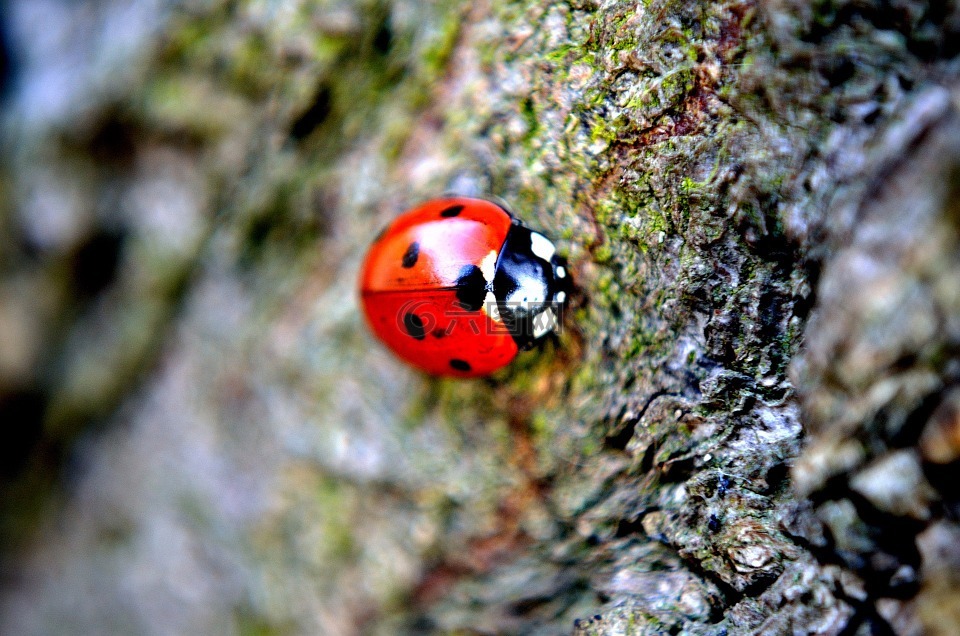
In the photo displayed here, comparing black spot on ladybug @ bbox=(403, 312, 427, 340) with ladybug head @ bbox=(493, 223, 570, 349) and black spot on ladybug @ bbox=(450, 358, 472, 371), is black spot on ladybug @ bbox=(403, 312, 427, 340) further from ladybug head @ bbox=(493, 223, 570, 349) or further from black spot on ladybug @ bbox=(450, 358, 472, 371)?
ladybug head @ bbox=(493, 223, 570, 349)

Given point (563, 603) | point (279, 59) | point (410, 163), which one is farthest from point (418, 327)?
point (279, 59)

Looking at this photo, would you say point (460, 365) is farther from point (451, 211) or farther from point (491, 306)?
point (451, 211)

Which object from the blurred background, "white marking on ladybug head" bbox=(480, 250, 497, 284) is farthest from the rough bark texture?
"white marking on ladybug head" bbox=(480, 250, 497, 284)

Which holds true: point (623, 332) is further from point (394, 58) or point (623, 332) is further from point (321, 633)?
point (321, 633)

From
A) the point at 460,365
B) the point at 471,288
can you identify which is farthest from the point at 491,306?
the point at 460,365

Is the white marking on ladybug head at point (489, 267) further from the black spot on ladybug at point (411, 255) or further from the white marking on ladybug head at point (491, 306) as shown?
the black spot on ladybug at point (411, 255)
